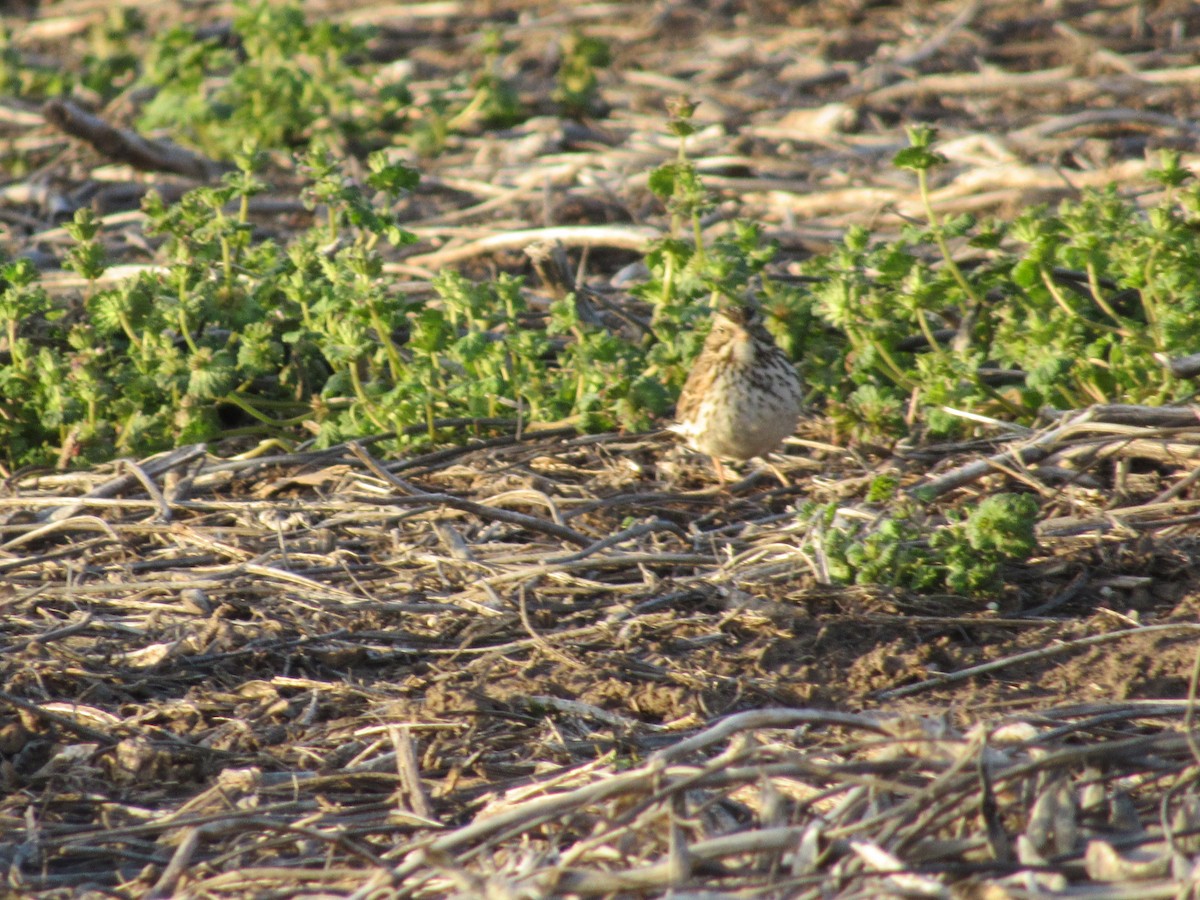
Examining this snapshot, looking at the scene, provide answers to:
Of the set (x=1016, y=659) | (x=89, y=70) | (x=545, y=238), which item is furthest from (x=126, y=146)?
(x=1016, y=659)

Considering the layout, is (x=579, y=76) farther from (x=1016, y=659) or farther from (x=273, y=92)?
(x=1016, y=659)

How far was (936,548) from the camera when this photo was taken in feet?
13.8

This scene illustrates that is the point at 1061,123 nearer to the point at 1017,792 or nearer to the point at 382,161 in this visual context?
the point at 382,161

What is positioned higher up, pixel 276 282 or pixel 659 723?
pixel 276 282

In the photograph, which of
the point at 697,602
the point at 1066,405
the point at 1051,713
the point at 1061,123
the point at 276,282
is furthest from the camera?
the point at 1061,123

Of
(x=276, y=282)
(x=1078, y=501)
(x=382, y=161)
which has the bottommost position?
(x=1078, y=501)

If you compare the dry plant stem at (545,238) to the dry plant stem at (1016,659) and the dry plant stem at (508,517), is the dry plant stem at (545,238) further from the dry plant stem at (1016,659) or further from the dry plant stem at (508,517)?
the dry plant stem at (1016,659)

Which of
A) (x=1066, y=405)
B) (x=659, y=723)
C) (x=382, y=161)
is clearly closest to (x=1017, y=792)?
(x=659, y=723)

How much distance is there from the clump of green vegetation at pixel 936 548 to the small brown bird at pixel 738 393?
0.90 metres

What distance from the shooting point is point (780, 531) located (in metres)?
4.61

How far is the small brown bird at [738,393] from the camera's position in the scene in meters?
5.16

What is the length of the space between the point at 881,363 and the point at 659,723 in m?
2.14

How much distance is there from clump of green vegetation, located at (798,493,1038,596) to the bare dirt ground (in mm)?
62

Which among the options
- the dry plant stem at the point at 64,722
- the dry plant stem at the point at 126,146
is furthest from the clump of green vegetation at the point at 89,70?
the dry plant stem at the point at 64,722
